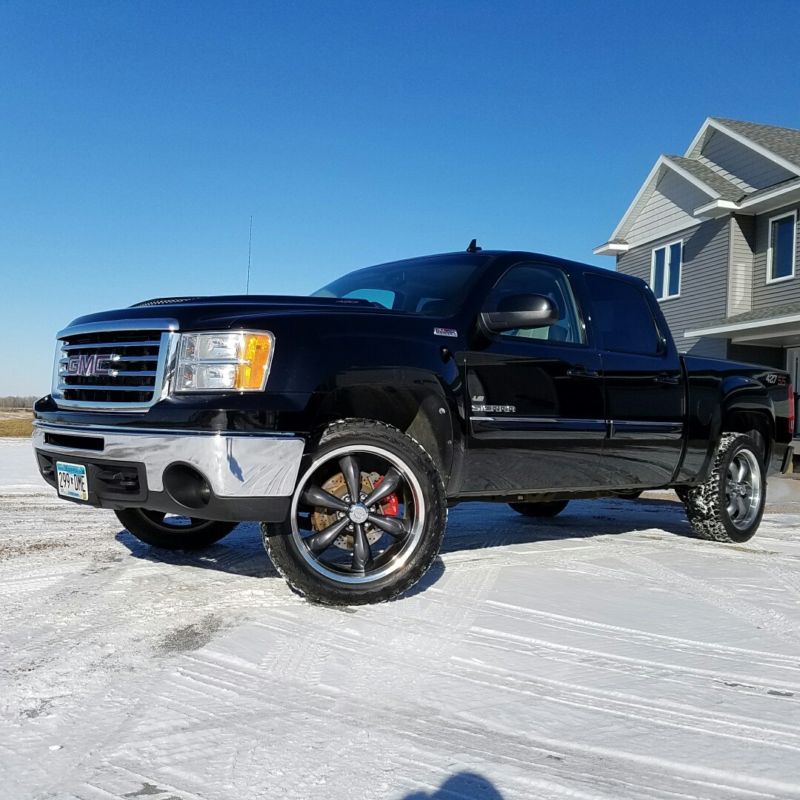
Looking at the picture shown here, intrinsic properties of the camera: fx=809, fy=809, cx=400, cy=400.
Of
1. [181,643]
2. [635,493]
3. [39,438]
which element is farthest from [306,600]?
[635,493]

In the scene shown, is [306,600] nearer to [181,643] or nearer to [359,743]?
[181,643]

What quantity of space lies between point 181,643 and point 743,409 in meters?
4.88

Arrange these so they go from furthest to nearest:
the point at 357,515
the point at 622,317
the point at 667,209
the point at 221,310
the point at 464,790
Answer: the point at 667,209, the point at 622,317, the point at 357,515, the point at 221,310, the point at 464,790

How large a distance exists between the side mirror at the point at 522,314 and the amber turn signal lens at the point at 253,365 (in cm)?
137

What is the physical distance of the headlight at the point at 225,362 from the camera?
11.4 ft

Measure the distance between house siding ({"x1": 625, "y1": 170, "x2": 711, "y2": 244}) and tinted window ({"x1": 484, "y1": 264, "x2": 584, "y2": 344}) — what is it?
16.3 metres

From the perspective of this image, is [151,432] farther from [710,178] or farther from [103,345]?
[710,178]

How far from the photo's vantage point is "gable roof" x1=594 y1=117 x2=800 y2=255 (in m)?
18.0

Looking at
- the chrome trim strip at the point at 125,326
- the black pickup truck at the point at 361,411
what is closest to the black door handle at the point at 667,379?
the black pickup truck at the point at 361,411

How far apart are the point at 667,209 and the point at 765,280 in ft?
12.8

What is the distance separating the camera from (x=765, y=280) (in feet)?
62.0

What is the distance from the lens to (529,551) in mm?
5395

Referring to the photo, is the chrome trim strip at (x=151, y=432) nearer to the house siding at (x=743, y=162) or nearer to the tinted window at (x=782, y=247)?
the tinted window at (x=782, y=247)

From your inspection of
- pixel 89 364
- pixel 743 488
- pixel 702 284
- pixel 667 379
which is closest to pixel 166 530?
pixel 89 364
